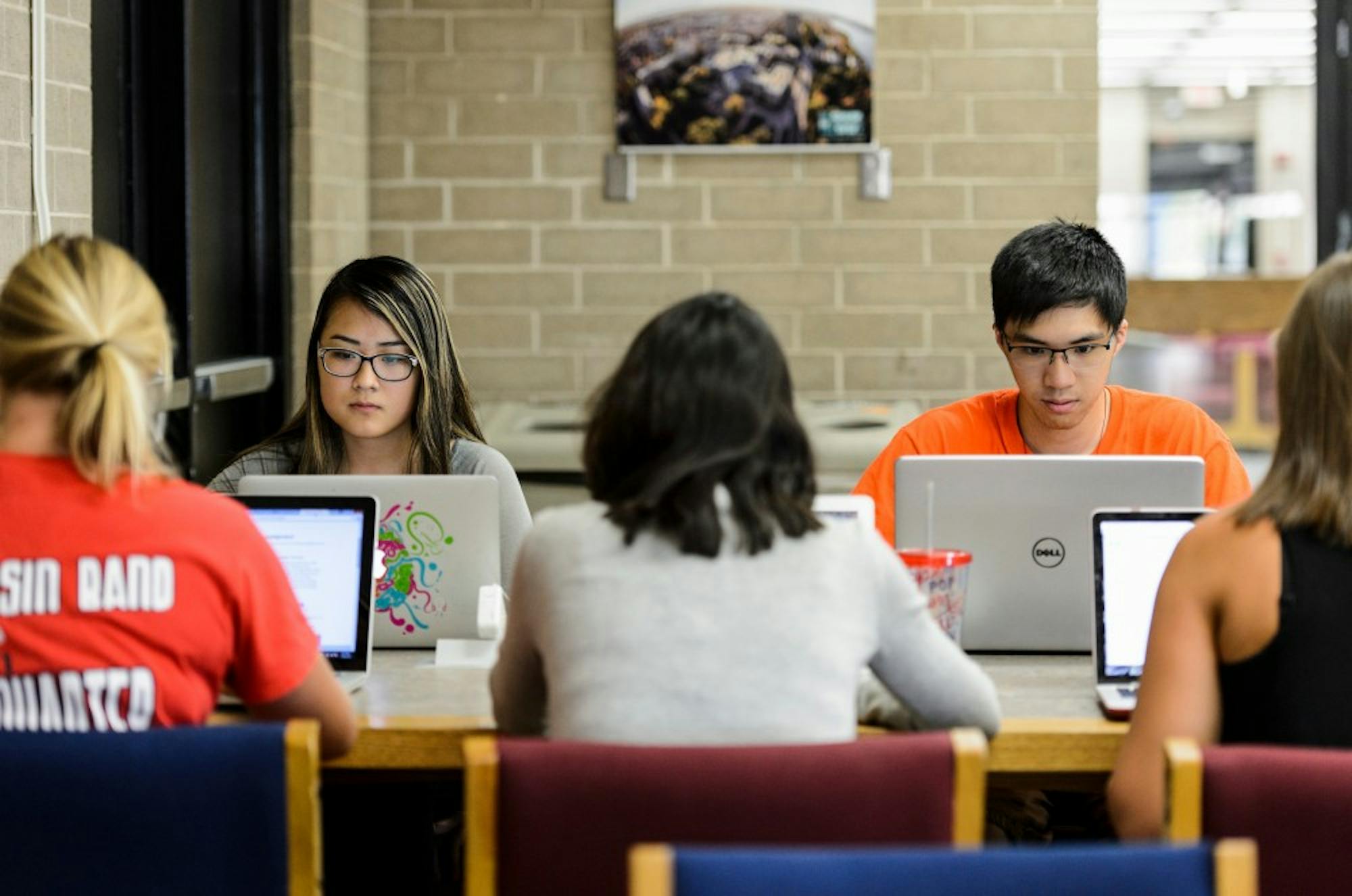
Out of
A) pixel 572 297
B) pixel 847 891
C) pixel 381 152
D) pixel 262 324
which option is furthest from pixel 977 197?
pixel 847 891

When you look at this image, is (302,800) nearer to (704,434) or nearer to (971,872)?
(704,434)

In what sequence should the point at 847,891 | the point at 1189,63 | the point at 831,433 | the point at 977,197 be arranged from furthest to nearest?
the point at 1189,63
the point at 977,197
the point at 831,433
the point at 847,891

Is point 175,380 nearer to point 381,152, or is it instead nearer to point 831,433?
point 381,152

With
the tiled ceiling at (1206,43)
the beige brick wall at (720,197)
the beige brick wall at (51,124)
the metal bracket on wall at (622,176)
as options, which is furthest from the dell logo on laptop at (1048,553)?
the tiled ceiling at (1206,43)

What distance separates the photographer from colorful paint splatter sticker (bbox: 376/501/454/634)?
2279mm

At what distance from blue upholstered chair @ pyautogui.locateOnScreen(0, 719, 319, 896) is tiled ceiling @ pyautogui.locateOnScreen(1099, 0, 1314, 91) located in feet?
23.1

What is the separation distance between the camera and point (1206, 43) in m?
11.7

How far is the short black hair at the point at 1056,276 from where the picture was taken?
2648mm

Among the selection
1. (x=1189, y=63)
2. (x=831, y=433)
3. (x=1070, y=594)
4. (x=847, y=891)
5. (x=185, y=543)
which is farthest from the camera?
(x=1189, y=63)

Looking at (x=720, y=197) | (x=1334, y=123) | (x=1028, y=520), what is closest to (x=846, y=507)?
(x=1028, y=520)

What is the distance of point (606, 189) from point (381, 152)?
2.14ft

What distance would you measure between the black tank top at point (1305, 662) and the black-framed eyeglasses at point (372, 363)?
1.49 meters

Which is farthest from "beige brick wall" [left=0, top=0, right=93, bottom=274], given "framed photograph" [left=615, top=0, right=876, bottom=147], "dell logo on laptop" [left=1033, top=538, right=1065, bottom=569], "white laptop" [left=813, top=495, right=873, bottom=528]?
"framed photograph" [left=615, top=0, right=876, bottom=147]

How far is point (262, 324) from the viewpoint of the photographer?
442cm
